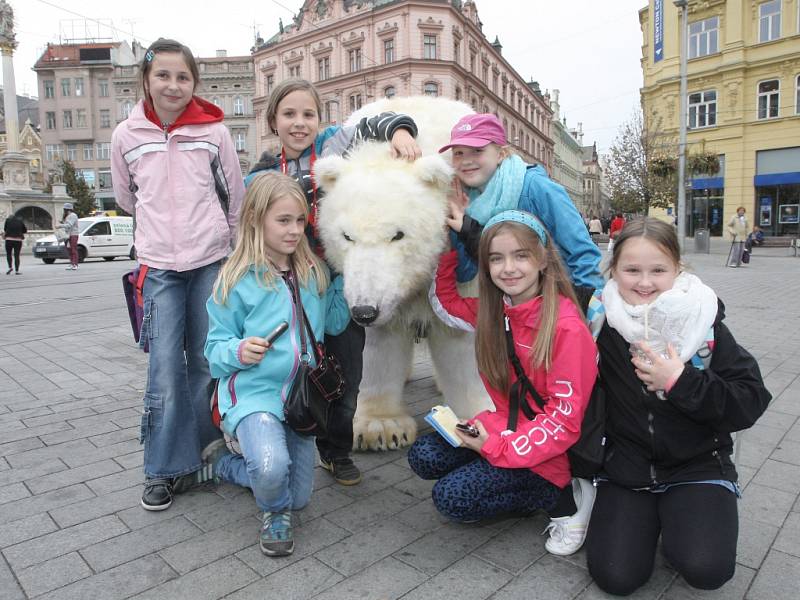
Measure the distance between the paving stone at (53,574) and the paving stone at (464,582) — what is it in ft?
3.76

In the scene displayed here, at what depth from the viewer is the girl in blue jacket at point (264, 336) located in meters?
2.21

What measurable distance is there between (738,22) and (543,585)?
30201 millimetres

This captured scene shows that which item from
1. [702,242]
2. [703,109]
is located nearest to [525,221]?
[702,242]

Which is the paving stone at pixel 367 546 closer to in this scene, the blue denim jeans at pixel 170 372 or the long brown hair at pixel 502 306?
the long brown hair at pixel 502 306

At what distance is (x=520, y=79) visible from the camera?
52562mm

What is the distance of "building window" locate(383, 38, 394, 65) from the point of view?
123 ft

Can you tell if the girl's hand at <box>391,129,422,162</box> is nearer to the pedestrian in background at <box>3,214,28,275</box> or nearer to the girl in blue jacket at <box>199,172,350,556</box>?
the girl in blue jacket at <box>199,172,350,556</box>

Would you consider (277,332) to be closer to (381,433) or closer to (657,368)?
(381,433)

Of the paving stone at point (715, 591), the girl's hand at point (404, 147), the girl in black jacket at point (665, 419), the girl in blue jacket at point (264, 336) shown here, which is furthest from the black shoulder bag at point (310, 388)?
the paving stone at point (715, 591)

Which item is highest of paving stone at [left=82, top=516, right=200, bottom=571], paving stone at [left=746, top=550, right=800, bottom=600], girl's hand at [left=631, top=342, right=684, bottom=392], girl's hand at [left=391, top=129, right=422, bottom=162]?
girl's hand at [left=391, top=129, right=422, bottom=162]

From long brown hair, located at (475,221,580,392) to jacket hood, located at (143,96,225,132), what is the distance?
138cm

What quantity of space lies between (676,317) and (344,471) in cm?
161

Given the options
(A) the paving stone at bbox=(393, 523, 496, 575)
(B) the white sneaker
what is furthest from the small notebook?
(B) the white sneaker

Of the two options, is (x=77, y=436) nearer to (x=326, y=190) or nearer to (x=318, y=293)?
(x=318, y=293)
